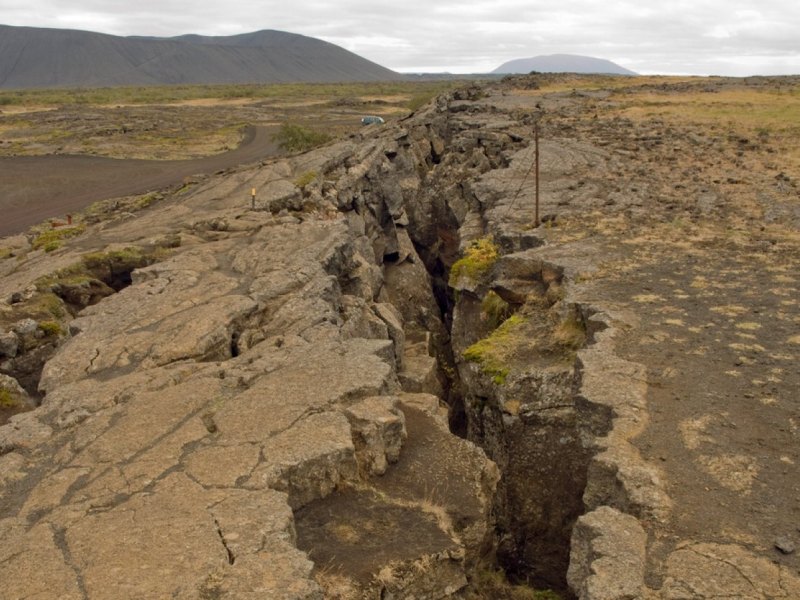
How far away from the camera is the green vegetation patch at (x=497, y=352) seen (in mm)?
12730

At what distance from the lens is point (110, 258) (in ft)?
58.9

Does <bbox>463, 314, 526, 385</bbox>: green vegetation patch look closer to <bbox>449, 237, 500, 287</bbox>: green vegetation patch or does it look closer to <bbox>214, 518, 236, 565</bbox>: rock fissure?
<bbox>449, 237, 500, 287</bbox>: green vegetation patch

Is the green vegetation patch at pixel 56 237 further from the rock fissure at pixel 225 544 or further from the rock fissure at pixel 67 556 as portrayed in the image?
the rock fissure at pixel 225 544

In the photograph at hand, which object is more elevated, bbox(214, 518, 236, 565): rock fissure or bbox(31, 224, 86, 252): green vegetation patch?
bbox(31, 224, 86, 252): green vegetation patch

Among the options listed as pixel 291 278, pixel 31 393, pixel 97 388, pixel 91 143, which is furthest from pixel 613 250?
pixel 91 143

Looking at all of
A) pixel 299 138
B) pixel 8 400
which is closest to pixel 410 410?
pixel 8 400

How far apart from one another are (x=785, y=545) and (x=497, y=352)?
6888mm

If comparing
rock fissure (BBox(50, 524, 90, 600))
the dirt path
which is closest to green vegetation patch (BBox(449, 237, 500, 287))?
rock fissure (BBox(50, 524, 90, 600))

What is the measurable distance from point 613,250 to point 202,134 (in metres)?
59.1

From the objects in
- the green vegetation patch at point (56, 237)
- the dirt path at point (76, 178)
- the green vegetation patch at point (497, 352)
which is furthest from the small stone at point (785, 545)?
the dirt path at point (76, 178)

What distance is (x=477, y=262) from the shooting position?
19469 millimetres

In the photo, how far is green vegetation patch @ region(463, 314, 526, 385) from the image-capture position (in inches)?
501

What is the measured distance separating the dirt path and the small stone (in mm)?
34153

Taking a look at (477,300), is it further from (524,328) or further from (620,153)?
(620,153)
